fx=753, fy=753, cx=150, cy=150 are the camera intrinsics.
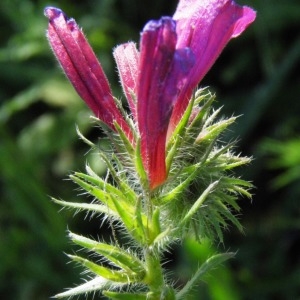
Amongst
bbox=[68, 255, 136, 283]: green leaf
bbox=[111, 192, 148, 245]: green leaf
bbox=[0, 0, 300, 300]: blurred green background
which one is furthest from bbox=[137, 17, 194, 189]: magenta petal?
bbox=[0, 0, 300, 300]: blurred green background

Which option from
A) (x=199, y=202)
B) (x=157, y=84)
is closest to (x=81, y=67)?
(x=157, y=84)

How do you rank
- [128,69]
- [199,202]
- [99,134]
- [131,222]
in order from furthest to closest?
1. [99,134]
2. [128,69]
3. [131,222]
4. [199,202]

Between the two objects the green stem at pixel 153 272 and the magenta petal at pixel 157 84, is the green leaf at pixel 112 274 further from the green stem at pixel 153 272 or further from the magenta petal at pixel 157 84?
the magenta petal at pixel 157 84

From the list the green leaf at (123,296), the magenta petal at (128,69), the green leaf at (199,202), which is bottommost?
the green leaf at (123,296)

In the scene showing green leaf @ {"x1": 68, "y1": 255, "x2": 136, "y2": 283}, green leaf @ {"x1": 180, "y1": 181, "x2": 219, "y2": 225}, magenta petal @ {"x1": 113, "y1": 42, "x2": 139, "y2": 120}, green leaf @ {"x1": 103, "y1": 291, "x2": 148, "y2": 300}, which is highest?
magenta petal @ {"x1": 113, "y1": 42, "x2": 139, "y2": 120}

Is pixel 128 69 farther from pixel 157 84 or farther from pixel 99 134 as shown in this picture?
pixel 99 134

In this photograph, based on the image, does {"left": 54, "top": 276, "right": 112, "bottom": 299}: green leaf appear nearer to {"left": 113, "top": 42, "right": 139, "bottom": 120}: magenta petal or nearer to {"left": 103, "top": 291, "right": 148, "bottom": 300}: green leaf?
{"left": 103, "top": 291, "right": 148, "bottom": 300}: green leaf

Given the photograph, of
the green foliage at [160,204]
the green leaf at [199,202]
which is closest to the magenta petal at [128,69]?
the green foliage at [160,204]
